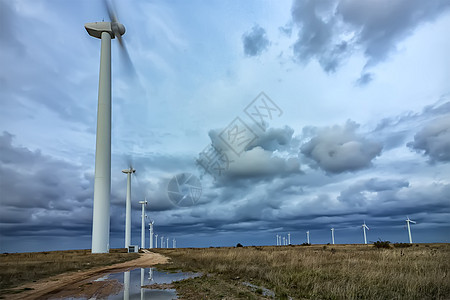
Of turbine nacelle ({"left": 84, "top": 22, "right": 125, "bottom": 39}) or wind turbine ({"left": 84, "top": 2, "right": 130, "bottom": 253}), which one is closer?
wind turbine ({"left": 84, "top": 2, "right": 130, "bottom": 253})

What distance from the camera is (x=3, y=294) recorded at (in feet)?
50.5

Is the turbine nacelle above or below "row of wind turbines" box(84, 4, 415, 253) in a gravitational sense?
above

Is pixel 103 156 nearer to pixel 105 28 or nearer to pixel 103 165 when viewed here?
pixel 103 165

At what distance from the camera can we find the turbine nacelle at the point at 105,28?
6512cm

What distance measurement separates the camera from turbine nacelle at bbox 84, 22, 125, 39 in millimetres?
Result: 65125

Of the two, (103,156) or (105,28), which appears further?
(105,28)

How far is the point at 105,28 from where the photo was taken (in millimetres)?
64938

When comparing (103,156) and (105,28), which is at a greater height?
(105,28)

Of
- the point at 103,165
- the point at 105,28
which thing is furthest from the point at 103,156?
the point at 105,28

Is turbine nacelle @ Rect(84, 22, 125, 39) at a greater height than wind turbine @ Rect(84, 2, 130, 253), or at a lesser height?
greater

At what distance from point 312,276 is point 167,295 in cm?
826

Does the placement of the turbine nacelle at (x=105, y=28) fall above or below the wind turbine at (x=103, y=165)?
above

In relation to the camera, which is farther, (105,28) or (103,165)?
(105,28)

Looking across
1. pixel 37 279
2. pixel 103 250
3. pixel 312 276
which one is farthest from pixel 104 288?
pixel 103 250
